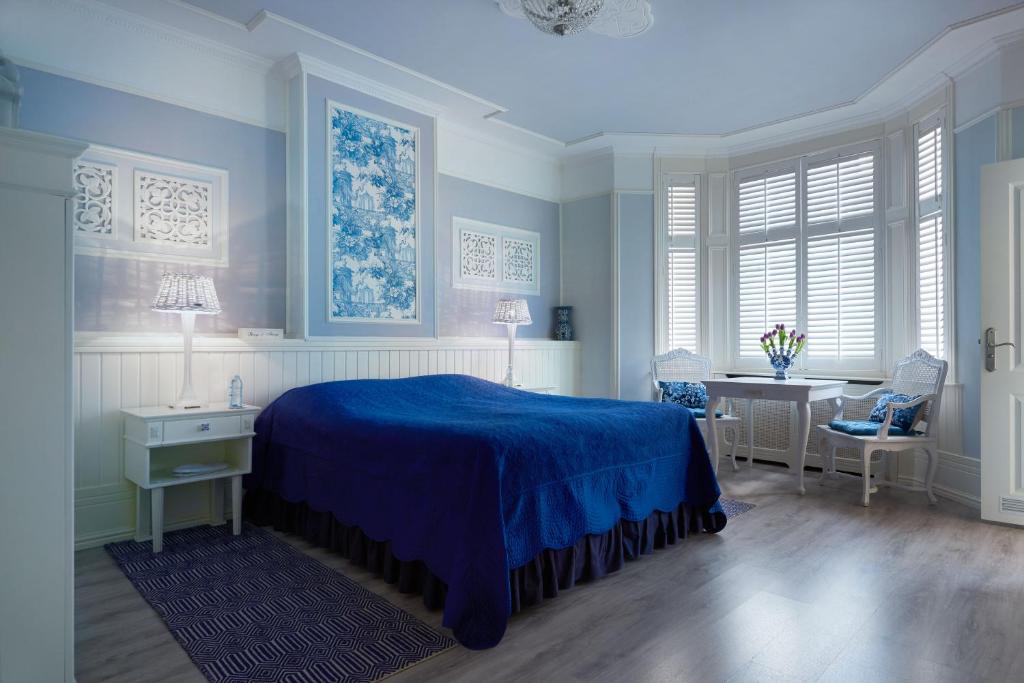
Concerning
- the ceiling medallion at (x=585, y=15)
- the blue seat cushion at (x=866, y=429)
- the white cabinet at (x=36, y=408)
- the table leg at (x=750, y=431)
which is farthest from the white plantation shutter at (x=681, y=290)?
the white cabinet at (x=36, y=408)

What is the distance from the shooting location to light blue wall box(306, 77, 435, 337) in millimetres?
4004

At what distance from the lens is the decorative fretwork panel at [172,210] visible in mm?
3408

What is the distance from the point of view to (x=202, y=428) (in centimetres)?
314

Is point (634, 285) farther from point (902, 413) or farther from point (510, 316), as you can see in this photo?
point (902, 413)

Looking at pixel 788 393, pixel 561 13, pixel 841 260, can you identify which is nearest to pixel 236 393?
pixel 561 13

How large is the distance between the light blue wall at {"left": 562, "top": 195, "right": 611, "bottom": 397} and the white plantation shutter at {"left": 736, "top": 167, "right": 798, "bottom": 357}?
124 centimetres

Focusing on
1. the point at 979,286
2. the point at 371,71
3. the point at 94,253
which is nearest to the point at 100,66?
the point at 94,253

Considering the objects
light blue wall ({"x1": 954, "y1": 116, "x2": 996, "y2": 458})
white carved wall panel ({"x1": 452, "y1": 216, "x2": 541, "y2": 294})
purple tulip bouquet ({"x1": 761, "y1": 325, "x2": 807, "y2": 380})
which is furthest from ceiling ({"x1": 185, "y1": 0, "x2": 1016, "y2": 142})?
purple tulip bouquet ({"x1": 761, "y1": 325, "x2": 807, "y2": 380})

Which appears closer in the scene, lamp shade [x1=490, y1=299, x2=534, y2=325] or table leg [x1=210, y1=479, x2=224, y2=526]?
table leg [x1=210, y1=479, x2=224, y2=526]

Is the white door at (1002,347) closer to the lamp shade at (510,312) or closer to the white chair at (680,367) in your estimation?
the white chair at (680,367)

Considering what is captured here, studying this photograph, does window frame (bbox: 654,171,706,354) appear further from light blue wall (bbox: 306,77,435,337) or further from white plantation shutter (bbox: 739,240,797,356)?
light blue wall (bbox: 306,77,435,337)

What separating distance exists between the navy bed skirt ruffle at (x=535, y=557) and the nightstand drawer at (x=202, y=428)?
51 cm

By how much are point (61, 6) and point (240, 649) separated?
11.0 ft

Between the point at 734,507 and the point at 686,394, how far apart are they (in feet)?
4.63
